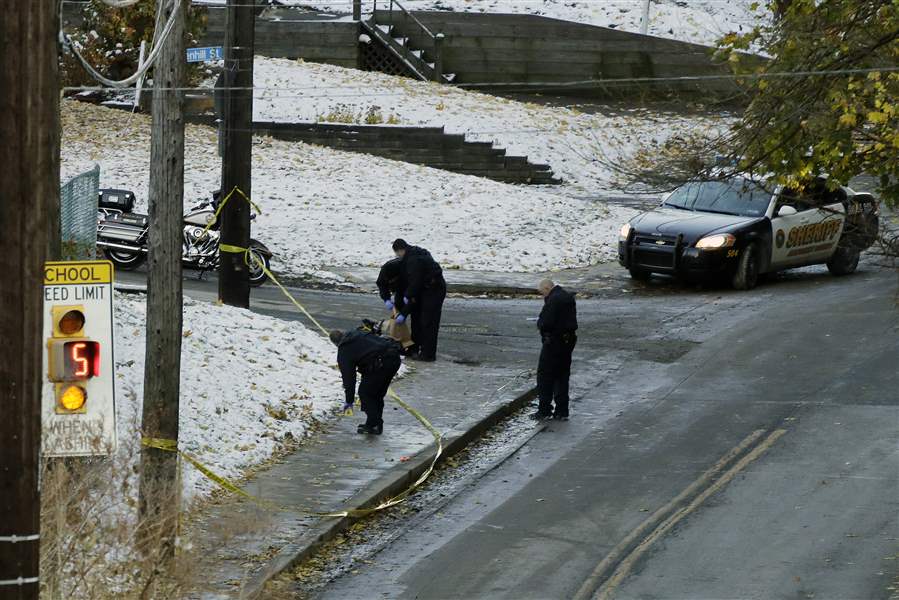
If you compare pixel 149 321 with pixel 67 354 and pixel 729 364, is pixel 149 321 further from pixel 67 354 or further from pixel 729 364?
pixel 729 364

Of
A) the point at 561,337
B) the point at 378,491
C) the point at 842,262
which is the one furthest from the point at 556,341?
the point at 842,262

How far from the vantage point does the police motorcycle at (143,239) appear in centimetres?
2138

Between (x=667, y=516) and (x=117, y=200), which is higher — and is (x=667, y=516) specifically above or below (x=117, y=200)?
below

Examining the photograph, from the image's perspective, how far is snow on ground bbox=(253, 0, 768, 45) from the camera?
131ft

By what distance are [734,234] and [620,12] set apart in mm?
20423

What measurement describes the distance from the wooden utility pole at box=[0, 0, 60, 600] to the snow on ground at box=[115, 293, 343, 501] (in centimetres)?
500

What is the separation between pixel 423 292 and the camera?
17.4m

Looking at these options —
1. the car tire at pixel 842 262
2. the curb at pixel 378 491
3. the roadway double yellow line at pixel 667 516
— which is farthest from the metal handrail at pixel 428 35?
the roadway double yellow line at pixel 667 516

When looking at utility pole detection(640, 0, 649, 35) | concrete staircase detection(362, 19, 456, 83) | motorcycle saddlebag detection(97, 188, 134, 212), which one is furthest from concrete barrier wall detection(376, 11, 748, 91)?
motorcycle saddlebag detection(97, 188, 134, 212)

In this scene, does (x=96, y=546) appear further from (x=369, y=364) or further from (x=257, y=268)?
(x=257, y=268)

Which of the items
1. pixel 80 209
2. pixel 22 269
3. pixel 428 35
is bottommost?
pixel 80 209

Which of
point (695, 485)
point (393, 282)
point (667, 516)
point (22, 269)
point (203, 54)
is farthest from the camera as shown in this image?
point (393, 282)

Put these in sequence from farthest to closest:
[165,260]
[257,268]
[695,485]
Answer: [257,268] < [695,485] < [165,260]

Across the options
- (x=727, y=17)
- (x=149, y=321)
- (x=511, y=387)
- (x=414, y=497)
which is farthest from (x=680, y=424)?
(x=727, y=17)
